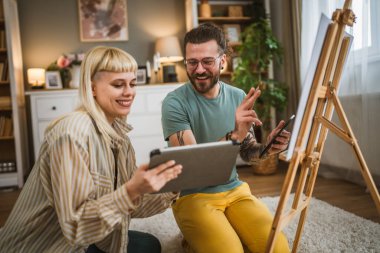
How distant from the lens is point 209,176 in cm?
115

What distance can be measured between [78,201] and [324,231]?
1.39 metres

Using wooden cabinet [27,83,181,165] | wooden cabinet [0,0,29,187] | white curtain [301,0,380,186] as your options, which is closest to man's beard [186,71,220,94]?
white curtain [301,0,380,186]

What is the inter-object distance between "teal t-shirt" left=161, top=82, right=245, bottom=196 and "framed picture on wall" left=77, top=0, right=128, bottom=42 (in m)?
2.91

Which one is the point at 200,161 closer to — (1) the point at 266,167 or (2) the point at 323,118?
(2) the point at 323,118

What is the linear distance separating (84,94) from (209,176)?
19.8 inches

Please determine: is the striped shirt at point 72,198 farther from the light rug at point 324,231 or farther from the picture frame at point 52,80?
the picture frame at point 52,80

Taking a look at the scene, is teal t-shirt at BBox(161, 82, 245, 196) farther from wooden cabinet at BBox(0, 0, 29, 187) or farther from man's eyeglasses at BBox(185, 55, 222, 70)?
wooden cabinet at BBox(0, 0, 29, 187)

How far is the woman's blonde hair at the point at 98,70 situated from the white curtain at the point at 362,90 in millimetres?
2056

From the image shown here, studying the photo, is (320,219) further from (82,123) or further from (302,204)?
(82,123)

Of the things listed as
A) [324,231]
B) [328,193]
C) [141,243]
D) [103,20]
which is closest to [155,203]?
[141,243]

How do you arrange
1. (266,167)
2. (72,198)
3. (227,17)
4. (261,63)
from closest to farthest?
1. (72,198)
2. (266,167)
3. (261,63)
4. (227,17)

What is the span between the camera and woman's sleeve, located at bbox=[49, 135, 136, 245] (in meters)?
1.01

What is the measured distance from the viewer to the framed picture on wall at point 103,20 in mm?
4211

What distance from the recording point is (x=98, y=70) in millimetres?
1214
